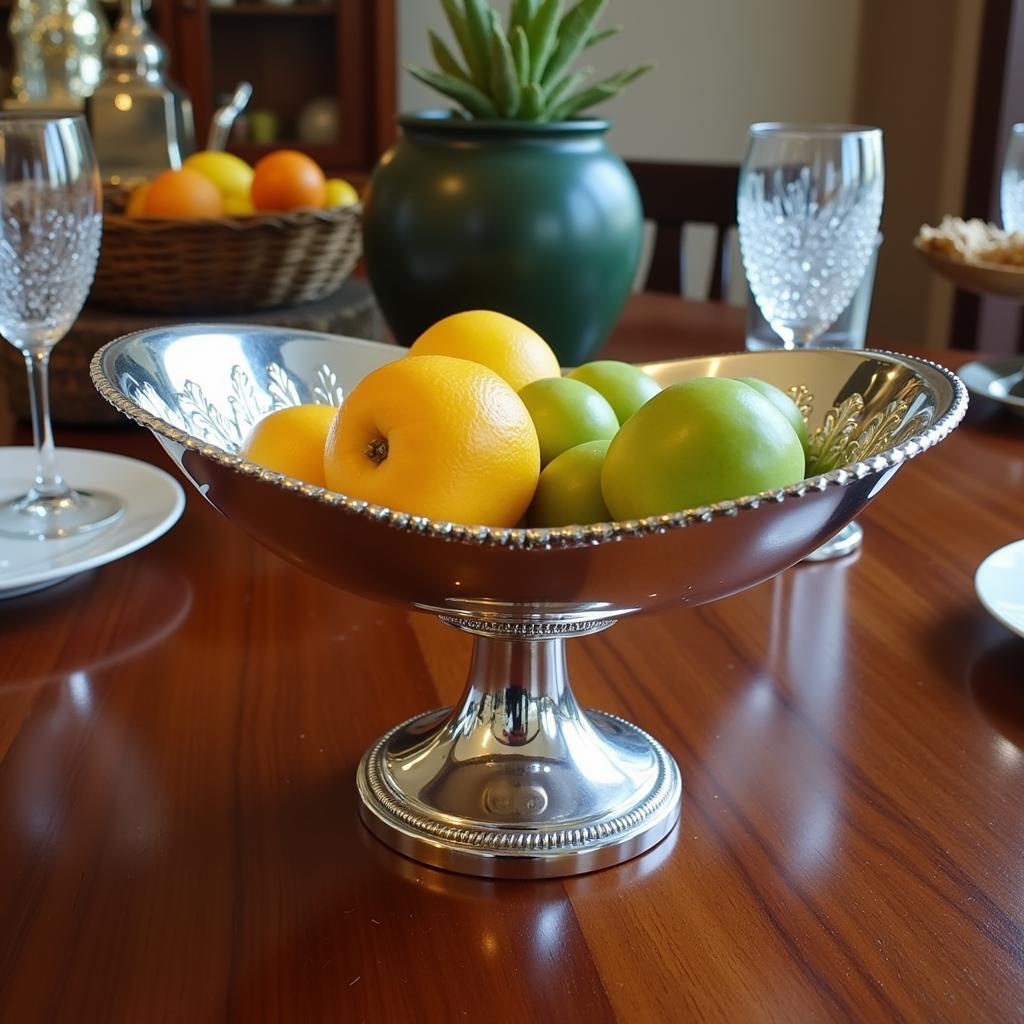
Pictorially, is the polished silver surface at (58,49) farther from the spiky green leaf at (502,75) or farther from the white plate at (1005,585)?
the white plate at (1005,585)

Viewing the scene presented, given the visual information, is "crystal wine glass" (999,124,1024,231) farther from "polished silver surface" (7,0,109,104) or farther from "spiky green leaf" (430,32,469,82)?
"polished silver surface" (7,0,109,104)

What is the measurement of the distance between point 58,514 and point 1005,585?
0.48 m

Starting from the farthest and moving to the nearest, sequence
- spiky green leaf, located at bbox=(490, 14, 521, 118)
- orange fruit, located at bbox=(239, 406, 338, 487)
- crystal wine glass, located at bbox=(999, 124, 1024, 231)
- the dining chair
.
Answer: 1. the dining chair
2. crystal wine glass, located at bbox=(999, 124, 1024, 231)
3. spiky green leaf, located at bbox=(490, 14, 521, 118)
4. orange fruit, located at bbox=(239, 406, 338, 487)

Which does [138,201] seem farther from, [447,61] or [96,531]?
[96,531]

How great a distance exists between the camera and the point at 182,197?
0.93 meters

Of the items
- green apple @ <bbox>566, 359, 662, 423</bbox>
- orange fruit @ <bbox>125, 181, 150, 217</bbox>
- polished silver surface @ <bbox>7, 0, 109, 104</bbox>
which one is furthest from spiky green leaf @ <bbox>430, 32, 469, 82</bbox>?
polished silver surface @ <bbox>7, 0, 109, 104</bbox>

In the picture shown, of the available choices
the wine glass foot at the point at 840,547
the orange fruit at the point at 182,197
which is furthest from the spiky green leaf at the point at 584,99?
the wine glass foot at the point at 840,547

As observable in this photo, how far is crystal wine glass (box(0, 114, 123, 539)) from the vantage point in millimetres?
670

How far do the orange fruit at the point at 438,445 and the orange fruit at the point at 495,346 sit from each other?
80mm

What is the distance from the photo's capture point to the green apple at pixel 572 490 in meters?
0.39

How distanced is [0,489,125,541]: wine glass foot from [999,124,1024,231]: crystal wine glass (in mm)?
828

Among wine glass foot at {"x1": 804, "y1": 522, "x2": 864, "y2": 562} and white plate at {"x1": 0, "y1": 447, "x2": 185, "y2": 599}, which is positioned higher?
white plate at {"x1": 0, "y1": 447, "x2": 185, "y2": 599}

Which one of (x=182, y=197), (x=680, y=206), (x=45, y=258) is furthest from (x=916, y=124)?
(x=45, y=258)

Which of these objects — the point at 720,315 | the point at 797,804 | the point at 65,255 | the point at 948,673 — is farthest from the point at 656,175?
the point at 797,804
